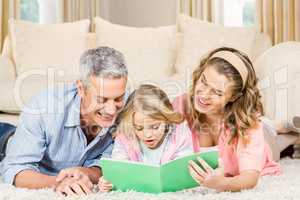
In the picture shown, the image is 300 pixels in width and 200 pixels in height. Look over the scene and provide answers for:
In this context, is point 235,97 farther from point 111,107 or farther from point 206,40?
point 206,40

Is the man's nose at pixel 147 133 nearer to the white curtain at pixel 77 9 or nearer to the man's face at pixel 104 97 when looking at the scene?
the man's face at pixel 104 97

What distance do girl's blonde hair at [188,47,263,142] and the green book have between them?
0.28 ft

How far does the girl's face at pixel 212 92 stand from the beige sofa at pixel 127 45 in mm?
1263

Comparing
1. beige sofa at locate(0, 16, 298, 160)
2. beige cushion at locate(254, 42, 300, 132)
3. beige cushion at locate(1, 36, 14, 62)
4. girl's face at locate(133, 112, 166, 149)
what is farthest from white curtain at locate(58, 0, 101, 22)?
girl's face at locate(133, 112, 166, 149)

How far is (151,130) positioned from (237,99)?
21 cm

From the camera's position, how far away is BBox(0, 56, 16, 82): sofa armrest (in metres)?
2.70

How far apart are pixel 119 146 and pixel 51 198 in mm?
194

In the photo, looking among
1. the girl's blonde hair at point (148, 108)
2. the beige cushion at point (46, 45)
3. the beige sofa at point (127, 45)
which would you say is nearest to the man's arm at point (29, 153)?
the girl's blonde hair at point (148, 108)

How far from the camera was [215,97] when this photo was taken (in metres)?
1.23

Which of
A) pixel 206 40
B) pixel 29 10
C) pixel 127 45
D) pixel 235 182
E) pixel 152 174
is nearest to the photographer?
pixel 152 174

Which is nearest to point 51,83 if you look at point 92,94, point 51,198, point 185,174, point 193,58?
point 92,94

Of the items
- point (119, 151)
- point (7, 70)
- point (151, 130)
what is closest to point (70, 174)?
point (119, 151)

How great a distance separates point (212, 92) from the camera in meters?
1.23

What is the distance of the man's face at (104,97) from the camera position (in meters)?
1.25
